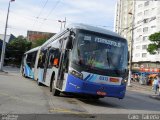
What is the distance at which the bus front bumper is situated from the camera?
1530 centimetres

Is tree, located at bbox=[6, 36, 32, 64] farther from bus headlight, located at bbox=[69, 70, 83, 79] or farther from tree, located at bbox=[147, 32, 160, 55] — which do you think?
bus headlight, located at bbox=[69, 70, 83, 79]

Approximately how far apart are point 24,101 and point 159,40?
53.8m

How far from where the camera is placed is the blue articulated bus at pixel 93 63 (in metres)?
15.4

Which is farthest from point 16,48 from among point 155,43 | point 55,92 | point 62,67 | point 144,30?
point 62,67

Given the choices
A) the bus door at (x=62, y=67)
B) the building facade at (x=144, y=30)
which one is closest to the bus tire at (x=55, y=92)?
the bus door at (x=62, y=67)

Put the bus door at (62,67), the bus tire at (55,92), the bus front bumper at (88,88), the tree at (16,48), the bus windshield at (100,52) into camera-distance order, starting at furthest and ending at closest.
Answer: the tree at (16,48) → the bus tire at (55,92) → the bus door at (62,67) → the bus windshield at (100,52) → the bus front bumper at (88,88)

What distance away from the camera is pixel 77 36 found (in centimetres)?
1568

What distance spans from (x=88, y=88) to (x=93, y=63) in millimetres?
990

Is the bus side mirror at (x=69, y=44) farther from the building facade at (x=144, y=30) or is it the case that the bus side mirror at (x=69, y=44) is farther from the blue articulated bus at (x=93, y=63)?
the building facade at (x=144, y=30)

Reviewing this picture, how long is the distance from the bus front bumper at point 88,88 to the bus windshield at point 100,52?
2.19 ft

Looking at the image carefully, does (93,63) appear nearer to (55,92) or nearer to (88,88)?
(88,88)

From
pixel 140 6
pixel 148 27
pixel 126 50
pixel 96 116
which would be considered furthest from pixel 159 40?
pixel 96 116

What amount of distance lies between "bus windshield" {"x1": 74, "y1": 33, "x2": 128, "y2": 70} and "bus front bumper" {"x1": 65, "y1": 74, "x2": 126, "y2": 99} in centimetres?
67

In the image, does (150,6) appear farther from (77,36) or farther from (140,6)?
(77,36)
